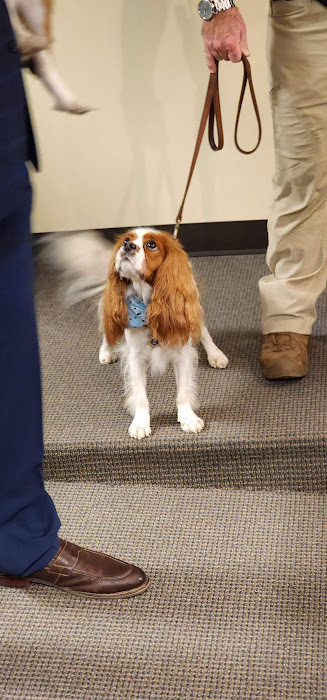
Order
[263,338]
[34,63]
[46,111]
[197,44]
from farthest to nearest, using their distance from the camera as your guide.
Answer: [46,111] < [197,44] < [263,338] < [34,63]

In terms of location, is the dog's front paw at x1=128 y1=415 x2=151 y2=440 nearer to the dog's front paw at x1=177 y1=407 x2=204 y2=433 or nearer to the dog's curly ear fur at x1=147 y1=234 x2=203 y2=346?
the dog's front paw at x1=177 y1=407 x2=204 y2=433

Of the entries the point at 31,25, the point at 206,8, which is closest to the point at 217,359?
the point at 206,8

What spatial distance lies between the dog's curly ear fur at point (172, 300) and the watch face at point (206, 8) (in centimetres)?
53

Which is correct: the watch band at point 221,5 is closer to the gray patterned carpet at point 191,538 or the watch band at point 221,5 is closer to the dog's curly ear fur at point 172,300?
the dog's curly ear fur at point 172,300

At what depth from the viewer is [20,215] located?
127 centimetres

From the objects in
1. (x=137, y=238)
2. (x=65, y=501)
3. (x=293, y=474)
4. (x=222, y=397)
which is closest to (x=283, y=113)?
(x=137, y=238)

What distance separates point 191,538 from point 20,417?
0.62 m

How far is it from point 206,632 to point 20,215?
0.90m

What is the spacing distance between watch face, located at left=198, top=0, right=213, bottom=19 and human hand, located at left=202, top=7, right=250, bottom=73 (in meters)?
0.01

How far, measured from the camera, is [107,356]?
2.37 m

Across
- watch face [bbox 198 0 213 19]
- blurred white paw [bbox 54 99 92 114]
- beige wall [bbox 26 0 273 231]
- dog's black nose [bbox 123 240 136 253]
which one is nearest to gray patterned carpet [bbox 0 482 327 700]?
dog's black nose [bbox 123 240 136 253]

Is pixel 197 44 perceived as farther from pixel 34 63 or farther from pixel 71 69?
pixel 34 63

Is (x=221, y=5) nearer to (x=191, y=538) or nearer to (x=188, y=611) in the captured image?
(x=191, y=538)

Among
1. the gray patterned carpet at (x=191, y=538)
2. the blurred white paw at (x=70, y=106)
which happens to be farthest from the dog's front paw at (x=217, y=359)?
the blurred white paw at (x=70, y=106)
